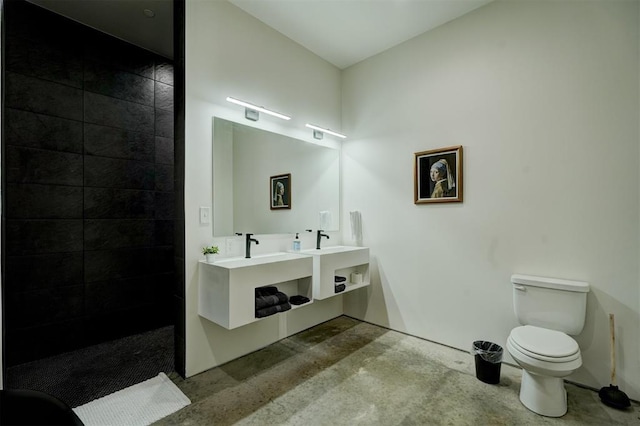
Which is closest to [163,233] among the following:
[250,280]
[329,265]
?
[250,280]

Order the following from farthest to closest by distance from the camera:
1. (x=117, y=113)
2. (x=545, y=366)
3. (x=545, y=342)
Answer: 1. (x=117, y=113)
2. (x=545, y=342)
3. (x=545, y=366)

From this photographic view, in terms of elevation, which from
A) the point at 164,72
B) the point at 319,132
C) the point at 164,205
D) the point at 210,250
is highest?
the point at 164,72

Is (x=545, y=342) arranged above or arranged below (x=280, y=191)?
below

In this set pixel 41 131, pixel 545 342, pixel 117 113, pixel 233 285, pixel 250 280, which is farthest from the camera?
pixel 117 113

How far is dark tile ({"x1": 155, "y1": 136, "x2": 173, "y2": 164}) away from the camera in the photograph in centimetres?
326

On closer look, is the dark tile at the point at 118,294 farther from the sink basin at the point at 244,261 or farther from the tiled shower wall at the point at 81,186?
the sink basin at the point at 244,261

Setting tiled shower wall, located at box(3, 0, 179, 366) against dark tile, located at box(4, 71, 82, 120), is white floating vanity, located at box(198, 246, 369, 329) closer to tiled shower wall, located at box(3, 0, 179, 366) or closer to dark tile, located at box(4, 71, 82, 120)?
tiled shower wall, located at box(3, 0, 179, 366)

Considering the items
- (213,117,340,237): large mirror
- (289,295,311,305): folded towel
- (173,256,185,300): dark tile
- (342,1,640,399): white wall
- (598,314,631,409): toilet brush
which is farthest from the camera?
(289,295,311,305): folded towel

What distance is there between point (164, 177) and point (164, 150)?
0.29 m

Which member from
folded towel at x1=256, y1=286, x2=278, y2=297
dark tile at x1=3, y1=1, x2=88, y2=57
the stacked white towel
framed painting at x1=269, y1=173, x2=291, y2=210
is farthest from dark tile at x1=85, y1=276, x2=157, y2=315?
the stacked white towel

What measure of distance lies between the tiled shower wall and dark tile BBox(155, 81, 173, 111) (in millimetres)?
11

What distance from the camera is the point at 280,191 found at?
3.02 meters

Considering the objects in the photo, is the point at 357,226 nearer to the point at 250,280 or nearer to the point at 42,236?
the point at 250,280

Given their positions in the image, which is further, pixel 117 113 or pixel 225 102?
pixel 117 113
